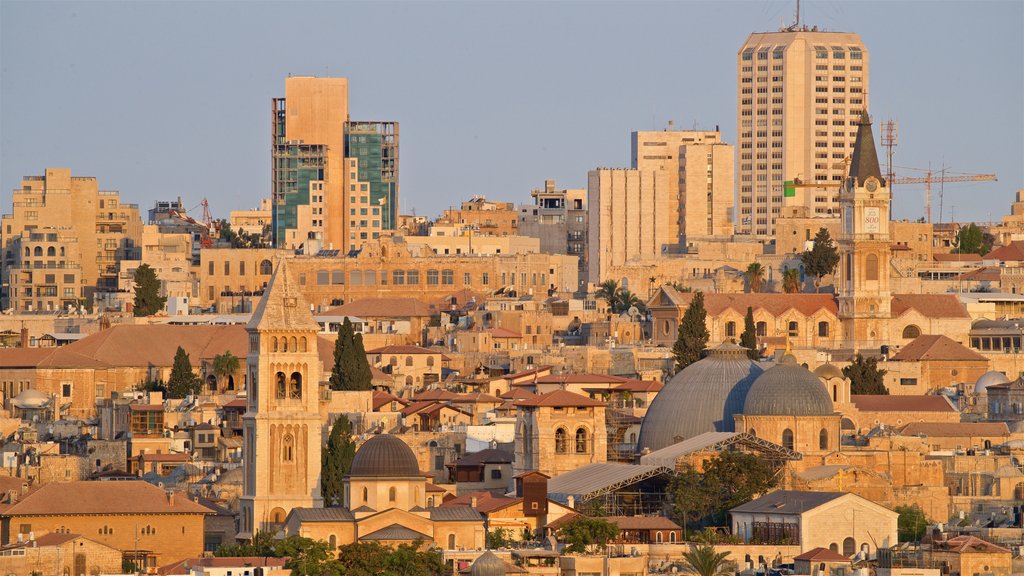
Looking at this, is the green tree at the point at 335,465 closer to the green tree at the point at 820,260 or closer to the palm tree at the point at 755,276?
the green tree at the point at 820,260

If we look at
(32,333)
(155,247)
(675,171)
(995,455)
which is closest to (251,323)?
(995,455)

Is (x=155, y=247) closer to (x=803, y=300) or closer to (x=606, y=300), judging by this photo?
(x=606, y=300)

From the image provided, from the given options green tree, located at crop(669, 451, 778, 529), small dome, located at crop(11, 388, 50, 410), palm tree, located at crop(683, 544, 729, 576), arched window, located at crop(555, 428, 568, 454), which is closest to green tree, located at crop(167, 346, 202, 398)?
small dome, located at crop(11, 388, 50, 410)

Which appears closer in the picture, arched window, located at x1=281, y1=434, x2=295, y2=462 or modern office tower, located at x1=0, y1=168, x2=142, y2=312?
arched window, located at x1=281, y1=434, x2=295, y2=462

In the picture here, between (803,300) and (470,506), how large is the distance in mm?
52439

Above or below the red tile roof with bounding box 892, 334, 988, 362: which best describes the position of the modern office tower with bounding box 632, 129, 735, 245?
above

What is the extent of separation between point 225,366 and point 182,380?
4.09 metres

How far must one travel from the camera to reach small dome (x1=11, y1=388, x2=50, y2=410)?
4833 inches

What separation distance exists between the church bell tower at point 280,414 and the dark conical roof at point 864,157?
1846 inches

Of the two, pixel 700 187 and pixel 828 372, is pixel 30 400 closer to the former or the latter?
pixel 828 372

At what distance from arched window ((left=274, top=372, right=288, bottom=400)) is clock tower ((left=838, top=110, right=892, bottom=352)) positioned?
4639 cm

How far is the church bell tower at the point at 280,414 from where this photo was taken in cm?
8862

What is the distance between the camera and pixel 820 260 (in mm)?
147625

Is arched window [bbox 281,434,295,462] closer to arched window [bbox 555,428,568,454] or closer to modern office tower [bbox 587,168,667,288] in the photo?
arched window [bbox 555,428,568,454]
